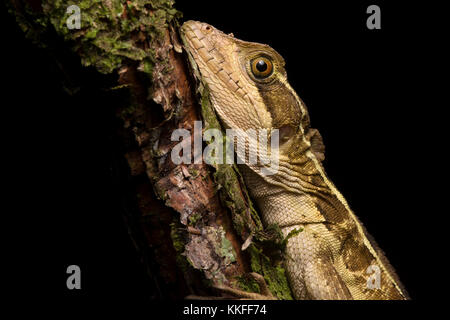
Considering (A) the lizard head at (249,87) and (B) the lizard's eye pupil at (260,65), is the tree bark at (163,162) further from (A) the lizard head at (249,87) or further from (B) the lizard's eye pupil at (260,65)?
(B) the lizard's eye pupil at (260,65)

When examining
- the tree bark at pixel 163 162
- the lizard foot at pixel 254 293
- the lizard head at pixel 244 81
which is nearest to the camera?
Answer: the tree bark at pixel 163 162

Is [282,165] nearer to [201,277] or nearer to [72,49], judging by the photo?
[201,277]

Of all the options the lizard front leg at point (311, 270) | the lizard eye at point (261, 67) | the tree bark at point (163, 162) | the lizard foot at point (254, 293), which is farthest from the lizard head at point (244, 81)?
the lizard foot at point (254, 293)

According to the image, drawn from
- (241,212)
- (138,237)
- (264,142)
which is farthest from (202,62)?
(138,237)

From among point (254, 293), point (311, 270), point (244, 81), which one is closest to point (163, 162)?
point (254, 293)

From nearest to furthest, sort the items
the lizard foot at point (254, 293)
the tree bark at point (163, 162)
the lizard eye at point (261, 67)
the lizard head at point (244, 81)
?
the tree bark at point (163, 162)
the lizard foot at point (254, 293)
the lizard head at point (244, 81)
the lizard eye at point (261, 67)

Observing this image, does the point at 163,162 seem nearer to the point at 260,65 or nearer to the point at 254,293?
the point at 254,293
